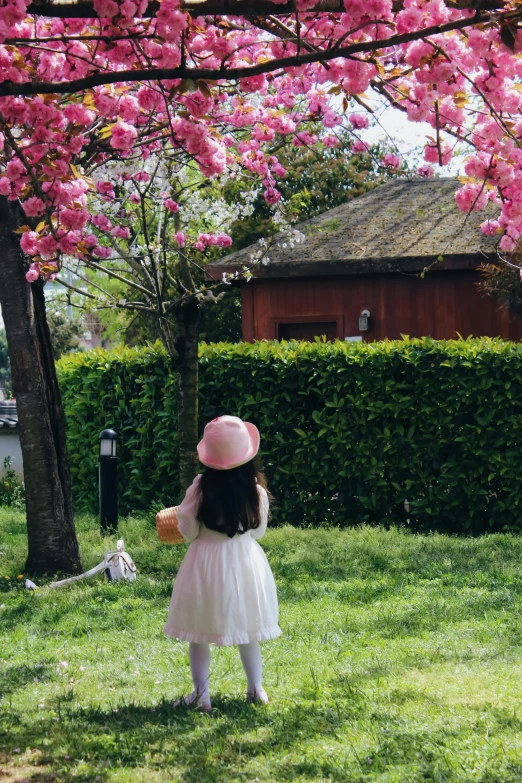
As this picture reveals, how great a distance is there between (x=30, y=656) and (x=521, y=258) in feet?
25.7

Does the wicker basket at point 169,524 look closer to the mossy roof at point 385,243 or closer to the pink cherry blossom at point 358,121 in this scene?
the pink cherry blossom at point 358,121

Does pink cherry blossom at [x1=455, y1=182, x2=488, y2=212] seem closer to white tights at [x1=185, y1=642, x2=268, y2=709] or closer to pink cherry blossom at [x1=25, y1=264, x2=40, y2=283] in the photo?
white tights at [x1=185, y1=642, x2=268, y2=709]

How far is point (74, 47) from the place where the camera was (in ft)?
16.8

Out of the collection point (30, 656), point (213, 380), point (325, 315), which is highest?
point (325, 315)

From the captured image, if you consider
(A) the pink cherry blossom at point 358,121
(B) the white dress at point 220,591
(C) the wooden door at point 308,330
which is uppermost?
(A) the pink cherry blossom at point 358,121

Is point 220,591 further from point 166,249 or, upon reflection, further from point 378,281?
point 378,281

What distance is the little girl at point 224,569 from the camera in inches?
176

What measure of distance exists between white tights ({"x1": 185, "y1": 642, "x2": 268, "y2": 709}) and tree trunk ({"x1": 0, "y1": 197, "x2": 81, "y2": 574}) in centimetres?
356

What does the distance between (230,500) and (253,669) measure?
2.64ft

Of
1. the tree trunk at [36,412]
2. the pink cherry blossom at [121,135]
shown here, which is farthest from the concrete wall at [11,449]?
the pink cherry blossom at [121,135]

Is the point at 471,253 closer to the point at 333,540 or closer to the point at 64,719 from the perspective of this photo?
the point at 333,540

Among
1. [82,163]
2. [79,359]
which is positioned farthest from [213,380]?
[82,163]

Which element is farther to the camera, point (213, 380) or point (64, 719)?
point (213, 380)

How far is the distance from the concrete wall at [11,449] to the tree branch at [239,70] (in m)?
11.2
